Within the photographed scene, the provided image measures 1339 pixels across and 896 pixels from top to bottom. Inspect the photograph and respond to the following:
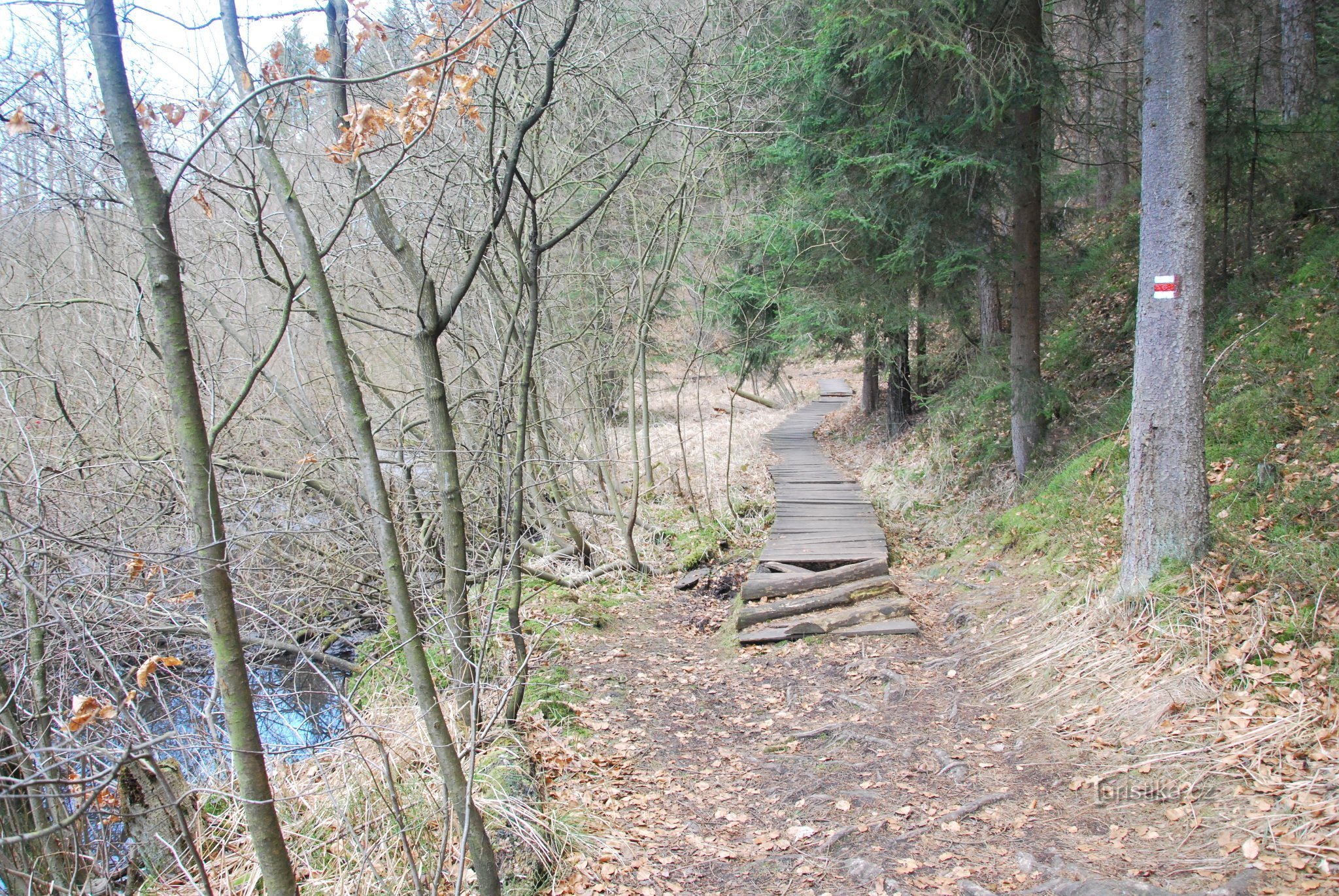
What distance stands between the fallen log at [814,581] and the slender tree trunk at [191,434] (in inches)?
216

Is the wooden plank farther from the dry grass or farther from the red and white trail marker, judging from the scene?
the red and white trail marker

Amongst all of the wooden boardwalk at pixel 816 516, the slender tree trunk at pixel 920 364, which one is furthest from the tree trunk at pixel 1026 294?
the slender tree trunk at pixel 920 364

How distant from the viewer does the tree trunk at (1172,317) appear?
5.02 meters

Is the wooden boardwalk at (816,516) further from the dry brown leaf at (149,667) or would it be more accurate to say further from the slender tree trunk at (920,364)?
the dry brown leaf at (149,667)

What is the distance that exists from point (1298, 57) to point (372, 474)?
39.6ft

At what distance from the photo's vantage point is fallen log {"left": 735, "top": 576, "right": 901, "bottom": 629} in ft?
23.6

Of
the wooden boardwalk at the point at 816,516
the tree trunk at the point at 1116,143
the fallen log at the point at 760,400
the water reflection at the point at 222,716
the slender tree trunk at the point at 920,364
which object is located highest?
the tree trunk at the point at 1116,143

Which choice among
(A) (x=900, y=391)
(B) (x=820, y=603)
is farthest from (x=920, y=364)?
(B) (x=820, y=603)

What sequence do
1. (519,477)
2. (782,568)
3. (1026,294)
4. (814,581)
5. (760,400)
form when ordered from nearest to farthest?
(519,477) < (814,581) < (782,568) < (1026,294) < (760,400)

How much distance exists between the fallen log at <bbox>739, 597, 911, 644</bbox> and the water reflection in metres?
3.41

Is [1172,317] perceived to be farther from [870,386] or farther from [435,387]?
[870,386]

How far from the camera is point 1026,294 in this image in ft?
27.1

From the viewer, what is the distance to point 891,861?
379cm

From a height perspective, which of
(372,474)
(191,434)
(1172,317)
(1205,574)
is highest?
(1172,317)
